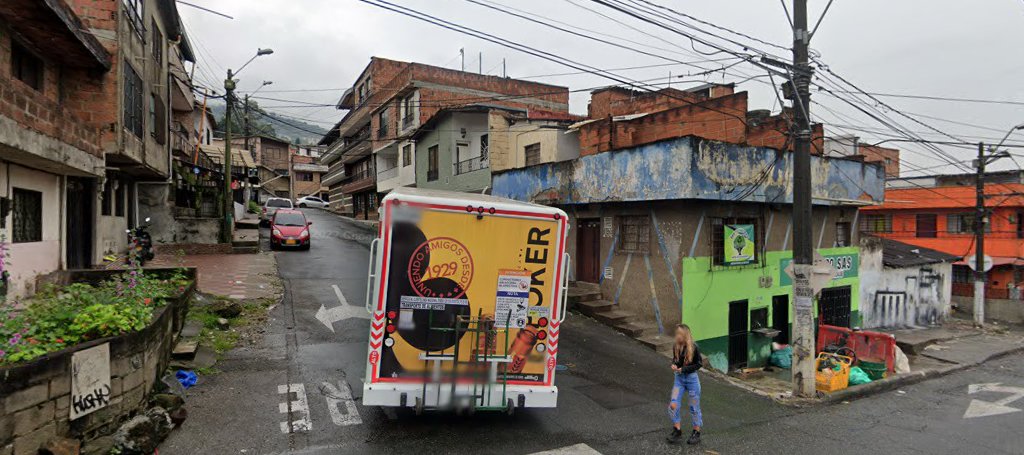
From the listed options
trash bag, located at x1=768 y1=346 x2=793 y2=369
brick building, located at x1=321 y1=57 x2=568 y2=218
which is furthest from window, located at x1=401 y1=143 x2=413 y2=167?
trash bag, located at x1=768 y1=346 x2=793 y2=369

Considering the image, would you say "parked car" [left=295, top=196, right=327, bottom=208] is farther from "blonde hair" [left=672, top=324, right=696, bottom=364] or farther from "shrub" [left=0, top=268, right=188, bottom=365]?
"blonde hair" [left=672, top=324, right=696, bottom=364]

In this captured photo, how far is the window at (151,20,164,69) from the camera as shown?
1612 cm

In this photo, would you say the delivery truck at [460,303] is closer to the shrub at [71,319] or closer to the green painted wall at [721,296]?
the shrub at [71,319]

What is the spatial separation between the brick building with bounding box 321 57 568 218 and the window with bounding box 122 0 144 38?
513 inches

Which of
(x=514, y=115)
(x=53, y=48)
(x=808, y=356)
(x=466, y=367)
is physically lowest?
(x=808, y=356)

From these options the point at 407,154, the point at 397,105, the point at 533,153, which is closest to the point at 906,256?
the point at 533,153

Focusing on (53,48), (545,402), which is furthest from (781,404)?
(53,48)

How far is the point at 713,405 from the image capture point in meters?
8.32

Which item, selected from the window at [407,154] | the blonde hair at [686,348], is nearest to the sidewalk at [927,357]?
the blonde hair at [686,348]

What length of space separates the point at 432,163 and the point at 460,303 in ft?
76.0

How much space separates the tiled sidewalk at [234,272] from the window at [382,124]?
18216 mm

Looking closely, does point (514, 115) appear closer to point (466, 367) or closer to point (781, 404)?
point (781, 404)

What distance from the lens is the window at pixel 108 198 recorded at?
1478 cm

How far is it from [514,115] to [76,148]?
16418 millimetres
